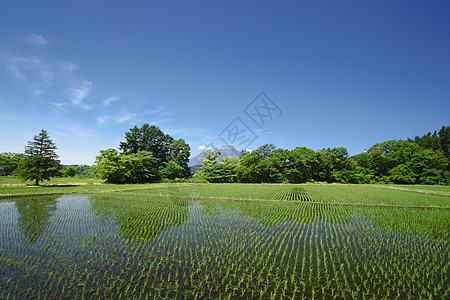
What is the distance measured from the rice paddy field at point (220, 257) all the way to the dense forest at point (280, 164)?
2857 centimetres

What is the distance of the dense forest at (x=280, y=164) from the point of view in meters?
37.8

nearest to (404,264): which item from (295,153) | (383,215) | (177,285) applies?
(177,285)

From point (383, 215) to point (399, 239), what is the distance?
5070 mm

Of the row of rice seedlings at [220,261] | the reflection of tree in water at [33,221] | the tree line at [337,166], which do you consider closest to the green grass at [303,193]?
the reflection of tree in water at [33,221]

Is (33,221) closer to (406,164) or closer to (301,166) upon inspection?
(301,166)

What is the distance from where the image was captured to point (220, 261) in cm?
580

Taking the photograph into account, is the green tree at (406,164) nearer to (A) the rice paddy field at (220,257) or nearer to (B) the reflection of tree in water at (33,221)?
(A) the rice paddy field at (220,257)

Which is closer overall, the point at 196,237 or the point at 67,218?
the point at 196,237

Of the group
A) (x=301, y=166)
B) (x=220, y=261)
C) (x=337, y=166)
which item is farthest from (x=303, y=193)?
(x=337, y=166)

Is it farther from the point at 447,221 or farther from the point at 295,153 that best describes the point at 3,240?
the point at 295,153

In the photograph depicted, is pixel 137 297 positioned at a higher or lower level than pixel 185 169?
lower

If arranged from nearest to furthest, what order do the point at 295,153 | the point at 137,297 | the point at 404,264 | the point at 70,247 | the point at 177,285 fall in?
the point at 137,297
the point at 177,285
the point at 404,264
the point at 70,247
the point at 295,153

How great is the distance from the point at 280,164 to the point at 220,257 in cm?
4029

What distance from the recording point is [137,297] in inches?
159
